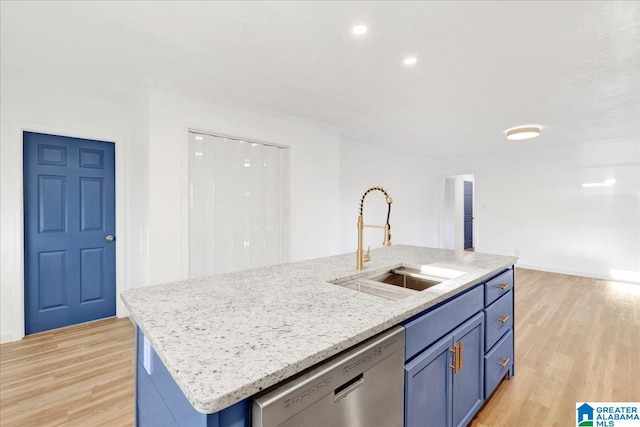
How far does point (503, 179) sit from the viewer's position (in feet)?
20.0

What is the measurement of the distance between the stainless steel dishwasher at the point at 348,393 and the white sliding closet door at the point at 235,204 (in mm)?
2456

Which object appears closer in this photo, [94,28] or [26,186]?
[94,28]

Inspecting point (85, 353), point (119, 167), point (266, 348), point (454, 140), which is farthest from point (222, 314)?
point (454, 140)

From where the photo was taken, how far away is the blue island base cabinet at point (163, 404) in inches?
26.7

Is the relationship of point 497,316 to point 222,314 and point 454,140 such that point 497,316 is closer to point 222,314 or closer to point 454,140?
point 222,314

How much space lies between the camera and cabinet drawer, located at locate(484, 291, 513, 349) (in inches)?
69.3

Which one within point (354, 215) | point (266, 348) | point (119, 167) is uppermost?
point (119, 167)

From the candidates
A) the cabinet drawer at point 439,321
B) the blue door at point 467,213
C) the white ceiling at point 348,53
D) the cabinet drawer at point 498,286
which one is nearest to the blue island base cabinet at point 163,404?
the cabinet drawer at point 439,321

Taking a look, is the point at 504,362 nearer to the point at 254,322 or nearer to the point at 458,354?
the point at 458,354

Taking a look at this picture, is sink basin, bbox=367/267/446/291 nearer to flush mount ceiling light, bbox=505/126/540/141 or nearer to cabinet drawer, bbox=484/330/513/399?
cabinet drawer, bbox=484/330/513/399

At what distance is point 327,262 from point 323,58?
153 cm

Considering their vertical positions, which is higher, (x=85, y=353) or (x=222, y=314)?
(x=222, y=314)

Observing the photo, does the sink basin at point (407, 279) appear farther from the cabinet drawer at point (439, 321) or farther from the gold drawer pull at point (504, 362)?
the gold drawer pull at point (504, 362)

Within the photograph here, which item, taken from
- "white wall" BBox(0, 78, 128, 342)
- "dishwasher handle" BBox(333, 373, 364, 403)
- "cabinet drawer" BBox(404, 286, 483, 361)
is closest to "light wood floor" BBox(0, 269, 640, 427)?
"white wall" BBox(0, 78, 128, 342)
